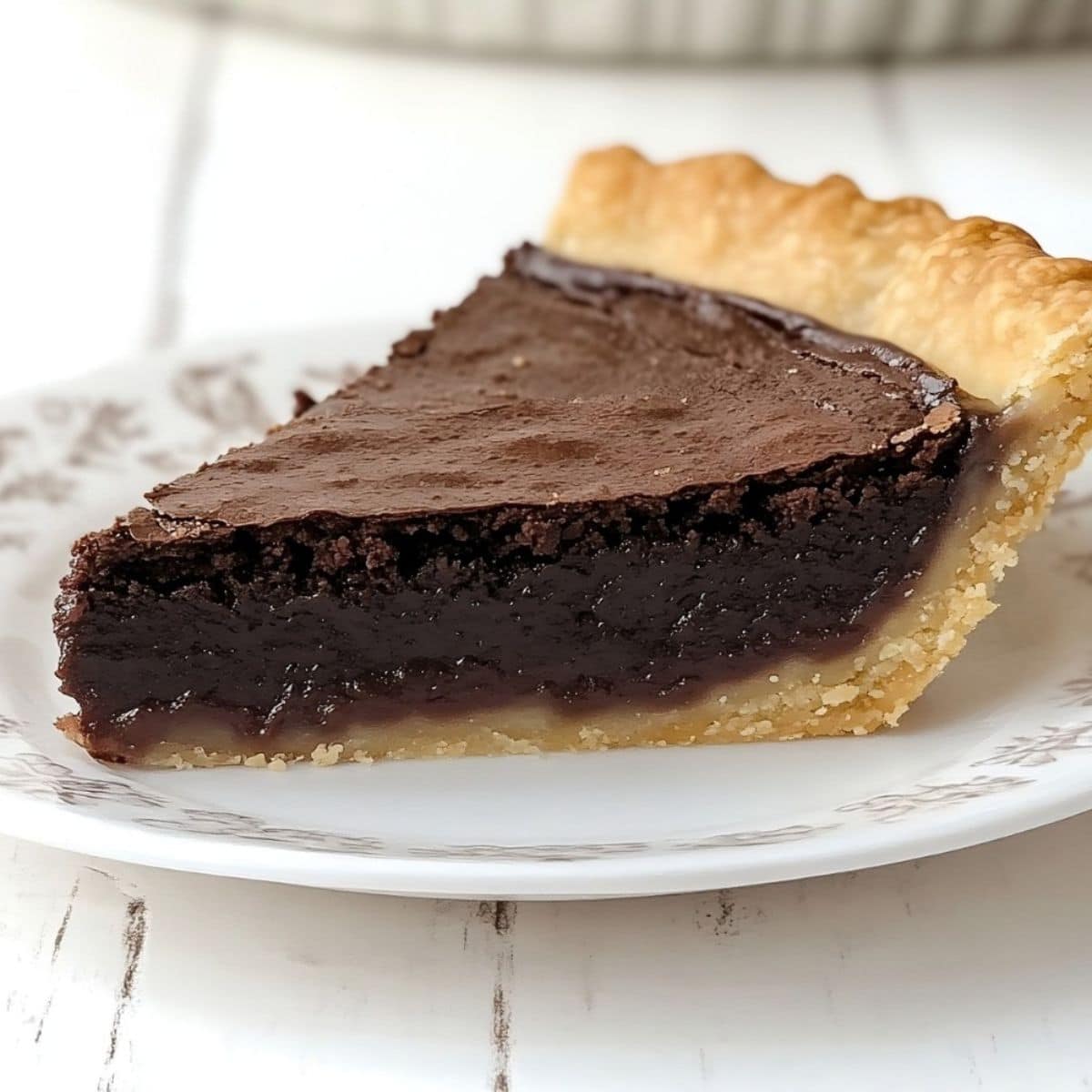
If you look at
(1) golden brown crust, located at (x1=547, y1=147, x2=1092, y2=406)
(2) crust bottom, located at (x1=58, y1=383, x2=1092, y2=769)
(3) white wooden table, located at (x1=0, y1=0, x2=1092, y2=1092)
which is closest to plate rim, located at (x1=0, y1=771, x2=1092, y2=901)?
(3) white wooden table, located at (x1=0, y1=0, x2=1092, y2=1092)

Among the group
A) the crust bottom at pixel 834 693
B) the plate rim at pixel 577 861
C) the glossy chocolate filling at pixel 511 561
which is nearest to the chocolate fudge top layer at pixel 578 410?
the glossy chocolate filling at pixel 511 561

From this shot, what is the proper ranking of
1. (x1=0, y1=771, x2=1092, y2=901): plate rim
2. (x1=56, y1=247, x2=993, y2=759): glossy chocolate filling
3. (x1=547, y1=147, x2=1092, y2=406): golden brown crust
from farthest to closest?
(x1=547, y1=147, x2=1092, y2=406): golden brown crust
(x1=56, y1=247, x2=993, y2=759): glossy chocolate filling
(x1=0, y1=771, x2=1092, y2=901): plate rim

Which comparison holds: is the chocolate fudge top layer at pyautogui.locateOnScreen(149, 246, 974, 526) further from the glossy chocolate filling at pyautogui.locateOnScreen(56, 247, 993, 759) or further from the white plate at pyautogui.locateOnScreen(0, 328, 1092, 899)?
the white plate at pyautogui.locateOnScreen(0, 328, 1092, 899)

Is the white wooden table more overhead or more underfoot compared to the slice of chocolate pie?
more underfoot

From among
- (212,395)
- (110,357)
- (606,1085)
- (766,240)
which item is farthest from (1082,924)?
(110,357)

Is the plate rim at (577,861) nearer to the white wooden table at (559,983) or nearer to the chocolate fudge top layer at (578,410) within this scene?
the white wooden table at (559,983)

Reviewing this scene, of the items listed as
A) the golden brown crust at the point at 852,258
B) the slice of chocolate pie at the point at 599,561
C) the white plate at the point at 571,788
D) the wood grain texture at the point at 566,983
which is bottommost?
the wood grain texture at the point at 566,983

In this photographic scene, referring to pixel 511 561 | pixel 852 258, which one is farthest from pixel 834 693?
pixel 852 258
